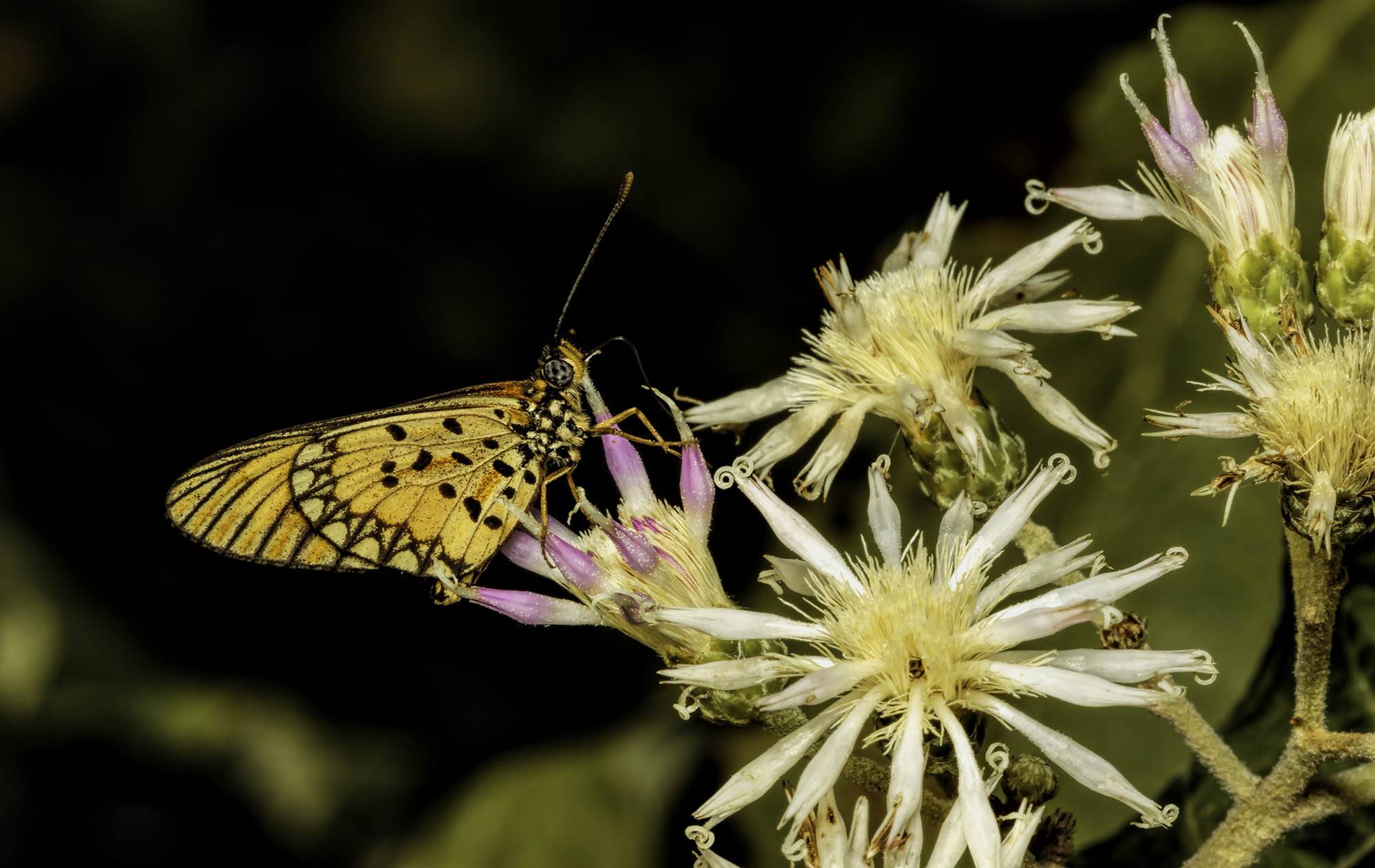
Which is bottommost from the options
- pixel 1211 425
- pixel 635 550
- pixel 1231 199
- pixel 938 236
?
pixel 635 550

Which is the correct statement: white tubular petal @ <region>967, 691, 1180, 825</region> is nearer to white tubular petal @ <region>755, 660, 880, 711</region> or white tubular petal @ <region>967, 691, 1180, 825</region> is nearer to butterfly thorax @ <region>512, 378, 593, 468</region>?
white tubular petal @ <region>755, 660, 880, 711</region>

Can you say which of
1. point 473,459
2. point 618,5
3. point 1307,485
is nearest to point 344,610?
point 473,459

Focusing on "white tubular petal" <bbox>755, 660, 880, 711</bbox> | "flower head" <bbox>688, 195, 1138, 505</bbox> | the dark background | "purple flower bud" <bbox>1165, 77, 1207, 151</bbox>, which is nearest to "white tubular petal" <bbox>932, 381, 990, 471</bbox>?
"flower head" <bbox>688, 195, 1138, 505</bbox>

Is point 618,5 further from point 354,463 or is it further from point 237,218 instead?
point 354,463

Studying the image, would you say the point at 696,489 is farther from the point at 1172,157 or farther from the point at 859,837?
the point at 1172,157

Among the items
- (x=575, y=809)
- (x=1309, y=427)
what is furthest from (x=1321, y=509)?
(x=575, y=809)

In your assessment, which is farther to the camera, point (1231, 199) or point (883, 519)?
point (1231, 199)

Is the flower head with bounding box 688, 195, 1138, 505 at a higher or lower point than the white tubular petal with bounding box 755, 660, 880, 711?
higher
